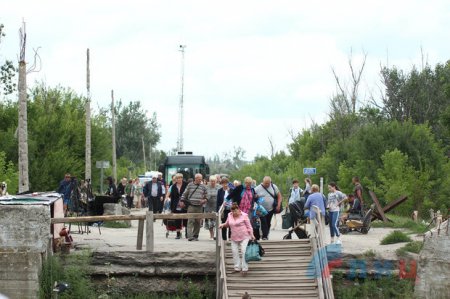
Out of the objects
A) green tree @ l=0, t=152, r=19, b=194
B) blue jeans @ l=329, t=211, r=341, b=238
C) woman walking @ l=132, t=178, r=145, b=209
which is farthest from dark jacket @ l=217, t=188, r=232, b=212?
woman walking @ l=132, t=178, r=145, b=209

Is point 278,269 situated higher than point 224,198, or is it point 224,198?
point 224,198

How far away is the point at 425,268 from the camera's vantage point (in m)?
20.2

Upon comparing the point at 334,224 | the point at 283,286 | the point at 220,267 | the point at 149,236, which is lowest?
the point at 283,286

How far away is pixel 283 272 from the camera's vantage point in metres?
19.6

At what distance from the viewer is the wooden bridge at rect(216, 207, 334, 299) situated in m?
18.8

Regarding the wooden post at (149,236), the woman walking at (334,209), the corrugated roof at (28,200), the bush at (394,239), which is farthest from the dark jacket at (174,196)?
the bush at (394,239)

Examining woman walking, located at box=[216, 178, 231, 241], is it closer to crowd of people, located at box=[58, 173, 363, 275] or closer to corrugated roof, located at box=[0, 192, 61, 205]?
crowd of people, located at box=[58, 173, 363, 275]

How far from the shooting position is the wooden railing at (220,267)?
18.9 metres

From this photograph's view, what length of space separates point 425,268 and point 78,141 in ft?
118

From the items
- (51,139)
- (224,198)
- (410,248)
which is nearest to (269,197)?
(224,198)

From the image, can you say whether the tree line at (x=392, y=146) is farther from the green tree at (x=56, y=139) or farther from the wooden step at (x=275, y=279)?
the wooden step at (x=275, y=279)

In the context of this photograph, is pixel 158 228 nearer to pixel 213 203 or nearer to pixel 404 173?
pixel 213 203

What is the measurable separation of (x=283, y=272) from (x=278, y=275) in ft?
0.49

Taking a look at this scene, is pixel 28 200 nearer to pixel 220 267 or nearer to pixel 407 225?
pixel 220 267
